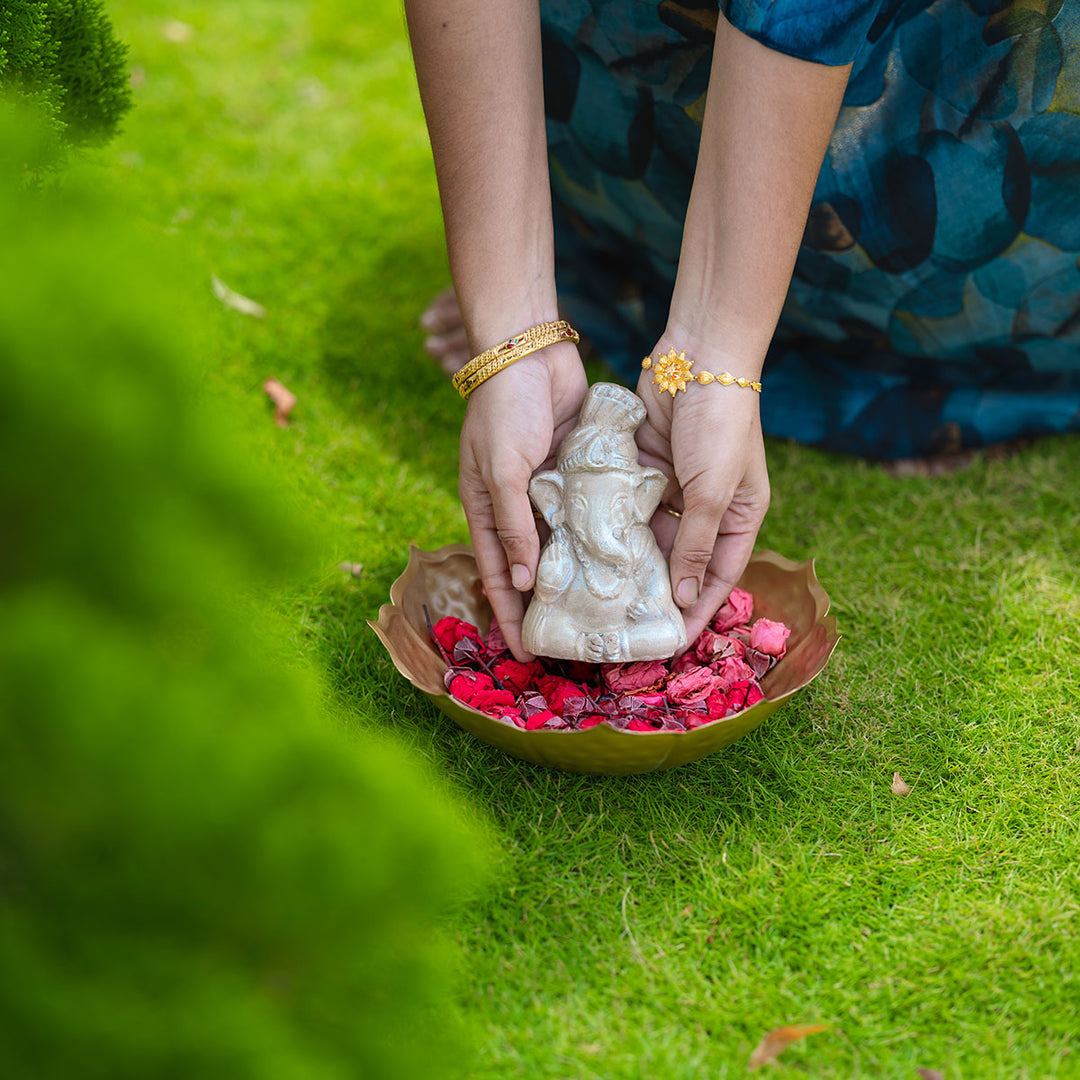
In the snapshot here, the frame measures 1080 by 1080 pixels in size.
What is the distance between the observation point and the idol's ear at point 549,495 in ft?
6.72

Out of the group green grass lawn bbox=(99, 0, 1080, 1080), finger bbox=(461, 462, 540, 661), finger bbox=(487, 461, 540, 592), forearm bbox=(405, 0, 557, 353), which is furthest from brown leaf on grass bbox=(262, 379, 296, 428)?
finger bbox=(487, 461, 540, 592)

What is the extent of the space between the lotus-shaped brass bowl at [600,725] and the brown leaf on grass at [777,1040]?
0.50 meters

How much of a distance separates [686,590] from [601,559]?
222 millimetres

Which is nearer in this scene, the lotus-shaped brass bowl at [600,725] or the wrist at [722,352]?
the lotus-shaped brass bowl at [600,725]

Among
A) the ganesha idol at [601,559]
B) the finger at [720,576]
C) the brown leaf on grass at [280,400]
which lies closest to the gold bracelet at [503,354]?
the ganesha idol at [601,559]

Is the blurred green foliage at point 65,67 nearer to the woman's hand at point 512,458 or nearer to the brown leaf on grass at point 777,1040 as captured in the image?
the woman's hand at point 512,458

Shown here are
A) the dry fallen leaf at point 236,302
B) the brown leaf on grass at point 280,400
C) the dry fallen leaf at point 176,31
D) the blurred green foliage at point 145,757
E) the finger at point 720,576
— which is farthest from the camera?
the dry fallen leaf at point 176,31

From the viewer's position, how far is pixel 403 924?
120 centimetres

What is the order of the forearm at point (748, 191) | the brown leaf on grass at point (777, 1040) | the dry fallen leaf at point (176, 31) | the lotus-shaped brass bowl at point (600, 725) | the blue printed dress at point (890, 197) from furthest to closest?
the dry fallen leaf at point (176, 31) < the blue printed dress at point (890, 197) < the forearm at point (748, 191) < the lotus-shaped brass bowl at point (600, 725) < the brown leaf on grass at point (777, 1040)

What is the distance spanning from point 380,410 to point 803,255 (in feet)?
4.54

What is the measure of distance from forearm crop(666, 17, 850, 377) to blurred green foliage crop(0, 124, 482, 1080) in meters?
1.26

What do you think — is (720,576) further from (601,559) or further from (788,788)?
(788,788)

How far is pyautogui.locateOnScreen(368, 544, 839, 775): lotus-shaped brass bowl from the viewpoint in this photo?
1.77 metres

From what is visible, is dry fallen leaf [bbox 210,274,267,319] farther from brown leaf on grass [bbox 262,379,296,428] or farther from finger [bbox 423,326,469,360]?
finger [bbox 423,326,469,360]
